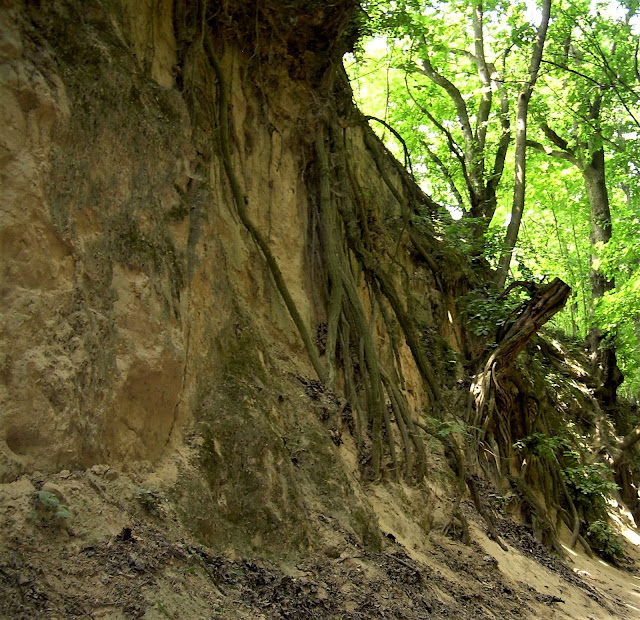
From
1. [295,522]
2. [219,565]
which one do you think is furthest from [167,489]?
[295,522]

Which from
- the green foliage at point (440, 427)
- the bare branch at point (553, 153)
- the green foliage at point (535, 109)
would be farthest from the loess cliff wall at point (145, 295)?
the bare branch at point (553, 153)

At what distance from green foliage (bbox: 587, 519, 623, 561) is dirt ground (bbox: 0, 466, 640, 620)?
17.0ft

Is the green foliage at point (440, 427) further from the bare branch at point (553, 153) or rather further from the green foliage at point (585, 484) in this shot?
the bare branch at point (553, 153)

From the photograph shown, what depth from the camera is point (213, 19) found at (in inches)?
237

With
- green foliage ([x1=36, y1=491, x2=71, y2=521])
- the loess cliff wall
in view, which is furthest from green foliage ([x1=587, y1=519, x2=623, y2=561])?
green foliage ([x1=36, y1=491, x2=71, y2=521])

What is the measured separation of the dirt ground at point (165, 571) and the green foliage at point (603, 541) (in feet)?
A: 17.0

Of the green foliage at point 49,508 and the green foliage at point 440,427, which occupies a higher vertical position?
the green foliage at point 440,427

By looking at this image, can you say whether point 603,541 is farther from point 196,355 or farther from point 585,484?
point 196,355

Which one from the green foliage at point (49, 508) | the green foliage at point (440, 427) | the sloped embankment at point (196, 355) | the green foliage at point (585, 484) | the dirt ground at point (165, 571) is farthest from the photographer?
the green foliage at point (585, 484)

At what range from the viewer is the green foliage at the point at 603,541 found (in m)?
9.71

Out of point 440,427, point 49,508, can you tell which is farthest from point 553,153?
point 49,508

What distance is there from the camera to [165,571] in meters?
2.81

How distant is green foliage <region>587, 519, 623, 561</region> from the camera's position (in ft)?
31.9

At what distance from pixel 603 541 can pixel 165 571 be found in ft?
29.4
